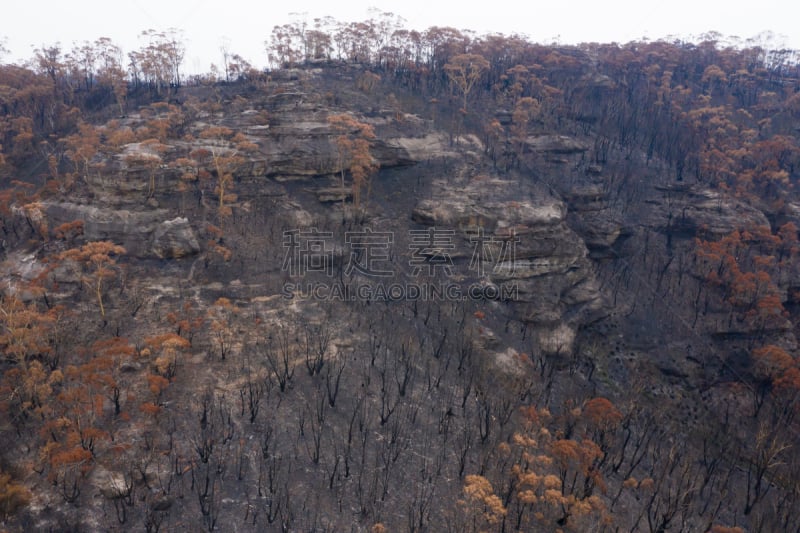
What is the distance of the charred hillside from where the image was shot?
23.5m

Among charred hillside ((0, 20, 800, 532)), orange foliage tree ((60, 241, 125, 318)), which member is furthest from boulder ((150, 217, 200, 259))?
orange foliage tree ((60, 241, 125, 318))

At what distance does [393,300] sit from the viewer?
3988 centimetres

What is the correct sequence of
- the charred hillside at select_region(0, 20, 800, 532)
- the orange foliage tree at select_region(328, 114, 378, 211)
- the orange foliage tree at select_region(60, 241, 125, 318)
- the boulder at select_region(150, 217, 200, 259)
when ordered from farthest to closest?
the orange foliage tree at select_region(328, 114, 378, 211)
the boulder at select_region(150, 217, 200, 259)
the orange foliage tree at select_region(60, 241, 125, 318)
the charred hillside at select_region(0, 20, 800, 532)

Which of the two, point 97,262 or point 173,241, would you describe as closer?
point 97,262

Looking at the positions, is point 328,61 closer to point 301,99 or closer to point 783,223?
point 301,99

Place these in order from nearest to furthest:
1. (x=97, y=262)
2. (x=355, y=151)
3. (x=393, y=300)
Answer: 1. (x=97, y=262)
2. (x=393, y=300)
3. (x=355, y=151)

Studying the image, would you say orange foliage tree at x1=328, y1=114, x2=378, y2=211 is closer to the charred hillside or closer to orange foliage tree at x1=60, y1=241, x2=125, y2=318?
the charred hillside

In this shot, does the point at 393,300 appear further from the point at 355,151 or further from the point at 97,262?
the point at 97,262

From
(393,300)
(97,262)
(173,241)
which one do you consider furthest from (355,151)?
(97,262)

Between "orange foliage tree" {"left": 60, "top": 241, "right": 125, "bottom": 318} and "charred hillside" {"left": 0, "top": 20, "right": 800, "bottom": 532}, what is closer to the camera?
"charred hillside" {"left": 0, "top": 20, "right": 800, "bottom": 532}

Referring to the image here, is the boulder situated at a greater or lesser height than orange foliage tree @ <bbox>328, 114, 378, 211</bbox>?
lesser

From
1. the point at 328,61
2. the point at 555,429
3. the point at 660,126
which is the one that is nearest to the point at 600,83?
the point at 660,126

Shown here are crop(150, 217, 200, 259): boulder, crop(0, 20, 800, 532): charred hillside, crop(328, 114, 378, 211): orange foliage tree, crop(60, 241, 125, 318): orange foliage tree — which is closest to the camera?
crop(0, 20, 800, 532): charred hillside

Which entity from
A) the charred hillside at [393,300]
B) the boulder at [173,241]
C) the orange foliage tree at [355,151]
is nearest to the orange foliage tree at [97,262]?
the charred hillside at [393,300]
